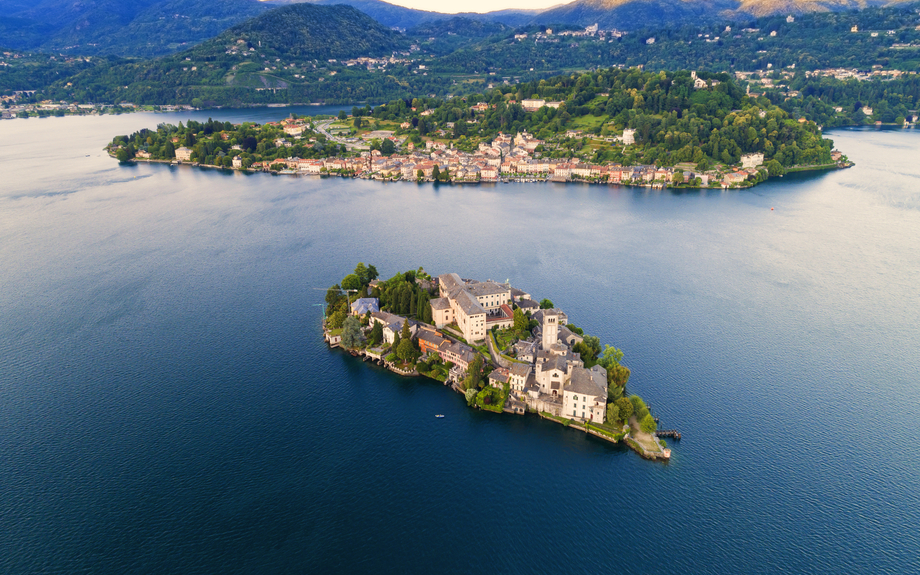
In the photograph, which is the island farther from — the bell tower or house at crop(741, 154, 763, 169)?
the bell tower

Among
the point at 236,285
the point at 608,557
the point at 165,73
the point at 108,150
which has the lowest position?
the point at 608,557

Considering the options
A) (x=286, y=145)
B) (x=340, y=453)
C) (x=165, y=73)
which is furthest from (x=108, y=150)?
(x=340, y=453)

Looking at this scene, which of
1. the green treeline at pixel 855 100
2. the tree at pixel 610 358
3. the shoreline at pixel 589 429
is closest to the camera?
the shoreline at pixel 589 429

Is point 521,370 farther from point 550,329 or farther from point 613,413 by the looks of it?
point 613,413

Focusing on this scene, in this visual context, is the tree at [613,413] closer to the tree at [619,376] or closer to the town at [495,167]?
the tree at [619,376]

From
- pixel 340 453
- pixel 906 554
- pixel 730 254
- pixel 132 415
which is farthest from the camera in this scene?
pixel 730 254

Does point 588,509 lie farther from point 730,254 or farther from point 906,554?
point 730,254

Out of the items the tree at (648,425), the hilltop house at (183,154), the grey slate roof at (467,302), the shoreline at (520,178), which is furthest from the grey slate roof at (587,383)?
the hilltop house at (183,154)
